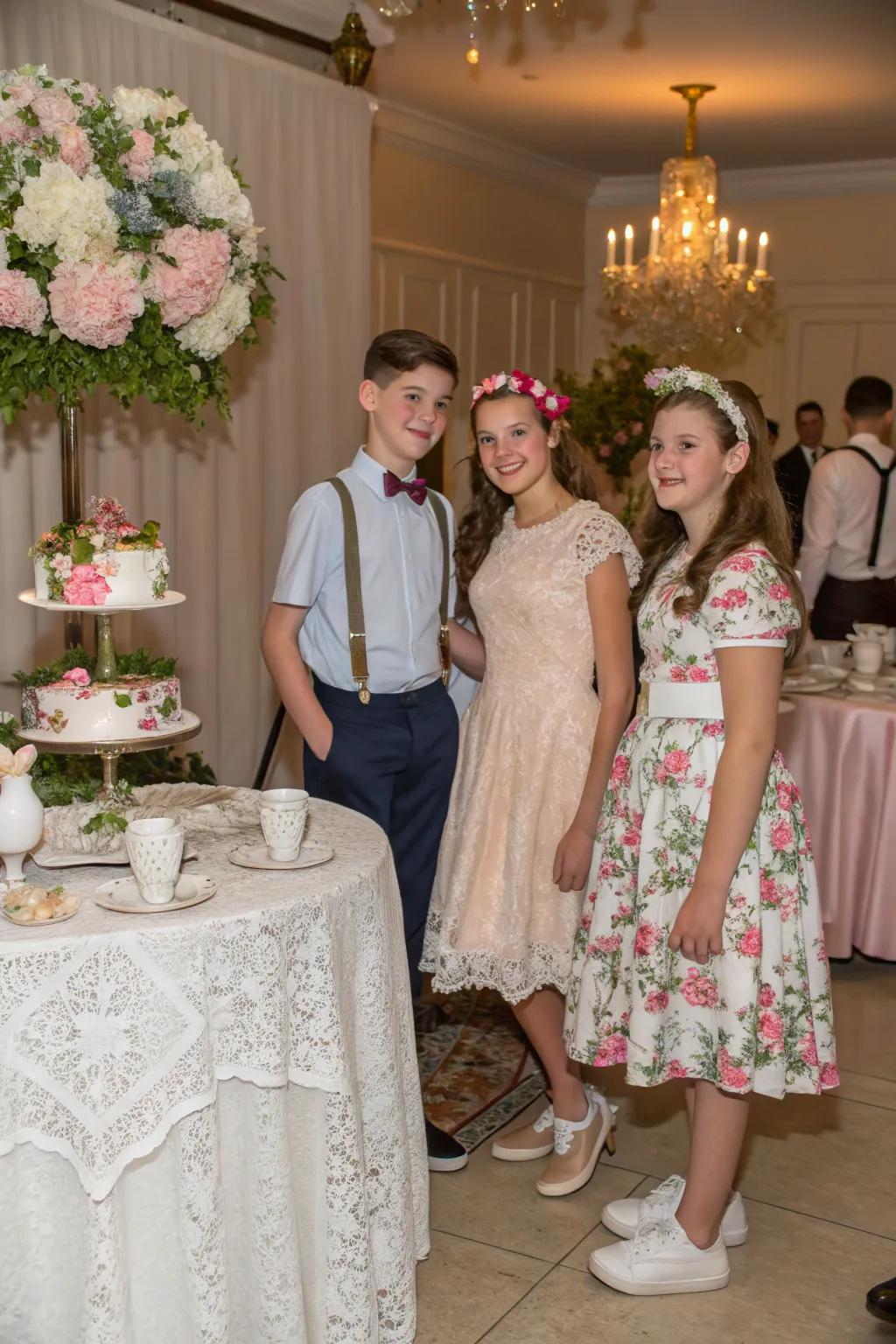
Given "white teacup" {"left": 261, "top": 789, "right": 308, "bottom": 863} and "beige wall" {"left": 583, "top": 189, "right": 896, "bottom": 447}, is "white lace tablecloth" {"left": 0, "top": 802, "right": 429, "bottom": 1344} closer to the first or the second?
"white teacup" {"left": 261, "top": 789, "right": 308, "bottom": 863}

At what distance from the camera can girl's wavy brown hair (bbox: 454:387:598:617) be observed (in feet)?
9.78

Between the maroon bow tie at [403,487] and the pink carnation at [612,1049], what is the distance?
3.87 feet

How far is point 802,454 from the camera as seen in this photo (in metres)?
7.95

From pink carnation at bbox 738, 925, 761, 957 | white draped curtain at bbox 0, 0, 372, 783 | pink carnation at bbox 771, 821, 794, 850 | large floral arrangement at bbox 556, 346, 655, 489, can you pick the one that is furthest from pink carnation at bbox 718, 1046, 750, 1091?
large floral arrangement at bbox 556, 346, 655, 489

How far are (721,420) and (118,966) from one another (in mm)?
1405

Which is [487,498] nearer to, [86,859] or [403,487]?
[403,487]

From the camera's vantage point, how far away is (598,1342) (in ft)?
8.00

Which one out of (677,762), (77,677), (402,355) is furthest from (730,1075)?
(402,355)

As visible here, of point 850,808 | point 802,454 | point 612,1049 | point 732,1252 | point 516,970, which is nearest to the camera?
point 612,1049

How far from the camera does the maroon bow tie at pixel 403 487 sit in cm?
289

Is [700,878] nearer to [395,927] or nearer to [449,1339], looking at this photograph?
[395,927]

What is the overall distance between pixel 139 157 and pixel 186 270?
0.21 metres

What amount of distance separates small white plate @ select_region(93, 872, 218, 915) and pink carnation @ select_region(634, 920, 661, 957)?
2.72 feet

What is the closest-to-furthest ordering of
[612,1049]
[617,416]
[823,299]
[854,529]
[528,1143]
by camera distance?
[612,1049]
[528,1143]
[617,416]
[854,529]
[823,299]
